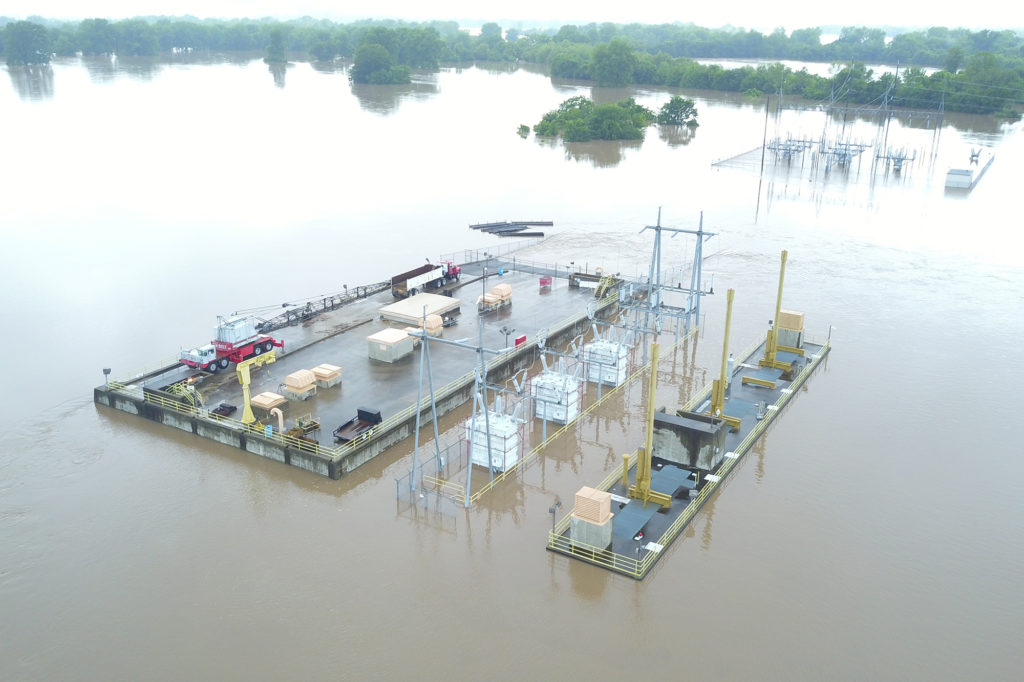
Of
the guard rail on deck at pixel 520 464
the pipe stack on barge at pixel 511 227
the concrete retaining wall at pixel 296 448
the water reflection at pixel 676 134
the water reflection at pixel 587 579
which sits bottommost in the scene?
the water reflection at pixel 587 579

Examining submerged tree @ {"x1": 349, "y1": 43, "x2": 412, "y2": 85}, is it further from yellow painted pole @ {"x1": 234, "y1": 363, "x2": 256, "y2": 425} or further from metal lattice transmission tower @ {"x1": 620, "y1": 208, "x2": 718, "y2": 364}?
yellow painted pole @ {"x1": 234, "y1": 363, "x2": 256, "y2": 425}

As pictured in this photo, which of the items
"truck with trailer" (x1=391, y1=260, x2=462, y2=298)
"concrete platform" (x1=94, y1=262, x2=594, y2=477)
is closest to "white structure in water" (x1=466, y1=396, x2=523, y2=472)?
"concrete platform" (x1=94, y1=262, x2=594, y2=477)

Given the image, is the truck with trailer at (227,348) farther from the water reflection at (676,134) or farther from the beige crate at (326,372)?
the water reflection at (676,134)

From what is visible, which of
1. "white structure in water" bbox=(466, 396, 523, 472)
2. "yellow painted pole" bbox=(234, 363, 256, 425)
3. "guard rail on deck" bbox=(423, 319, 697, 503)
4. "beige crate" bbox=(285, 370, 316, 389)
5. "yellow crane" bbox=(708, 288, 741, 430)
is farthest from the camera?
"beige crate" bbox=(285, 370, 316, 389)

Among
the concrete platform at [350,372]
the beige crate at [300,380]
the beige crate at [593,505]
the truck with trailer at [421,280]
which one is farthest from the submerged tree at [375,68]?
the beige crate at [593,505]

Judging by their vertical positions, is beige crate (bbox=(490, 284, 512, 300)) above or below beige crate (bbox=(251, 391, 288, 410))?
above

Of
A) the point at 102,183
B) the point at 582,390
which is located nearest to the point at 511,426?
the point at 582,390

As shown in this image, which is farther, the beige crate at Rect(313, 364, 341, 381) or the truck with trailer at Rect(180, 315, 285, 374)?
the truck with trailer at Rect(180, 315, 285, 374)
